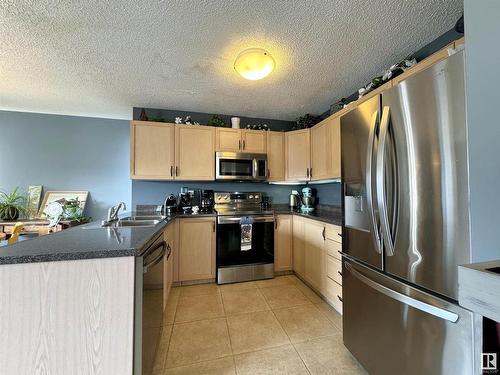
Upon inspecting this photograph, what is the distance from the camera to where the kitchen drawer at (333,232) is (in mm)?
2016

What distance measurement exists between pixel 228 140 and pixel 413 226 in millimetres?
2524

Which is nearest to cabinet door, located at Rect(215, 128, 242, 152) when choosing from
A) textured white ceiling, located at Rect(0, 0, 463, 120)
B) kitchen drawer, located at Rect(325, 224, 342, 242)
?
textured white ceiling, located at Rect(0, 0, 463, 120)

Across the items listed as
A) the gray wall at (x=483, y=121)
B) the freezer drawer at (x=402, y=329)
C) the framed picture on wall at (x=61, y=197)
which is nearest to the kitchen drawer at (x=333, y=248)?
the freezer drawer at (x=402, y=329)

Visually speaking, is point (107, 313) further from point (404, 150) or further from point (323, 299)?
point (323, 299)

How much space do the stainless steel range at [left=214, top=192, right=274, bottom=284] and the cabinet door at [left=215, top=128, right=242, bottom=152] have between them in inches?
37.7

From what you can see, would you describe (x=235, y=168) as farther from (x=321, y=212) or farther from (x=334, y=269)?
(x=334, y=269)

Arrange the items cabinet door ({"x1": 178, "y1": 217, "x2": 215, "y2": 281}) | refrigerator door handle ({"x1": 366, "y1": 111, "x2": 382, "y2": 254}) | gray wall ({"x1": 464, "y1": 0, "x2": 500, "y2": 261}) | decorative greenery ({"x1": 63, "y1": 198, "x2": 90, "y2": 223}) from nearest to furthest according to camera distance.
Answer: gray wall ({"x1": 464, "y1": 0, "x2": 500, "y2": 261})
refrigerator door handle ({"x1": 366, "y1": 111, "x2": 382, "y2": 254})
cabinet door ({"x1": 178, "y1": 217, "x2": 215, "y2": 281})
decorative greenery ({"x1": 63, "y1": 198, "x2": 90, "y2": 223})

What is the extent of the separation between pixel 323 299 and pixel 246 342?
3.50 ft

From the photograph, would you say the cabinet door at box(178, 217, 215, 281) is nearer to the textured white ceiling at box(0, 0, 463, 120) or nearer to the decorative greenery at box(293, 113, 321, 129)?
the textured white ceiling at box(0, 0, 463, 120)

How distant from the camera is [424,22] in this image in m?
1.58

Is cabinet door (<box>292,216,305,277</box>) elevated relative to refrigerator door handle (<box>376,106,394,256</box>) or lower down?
lower down

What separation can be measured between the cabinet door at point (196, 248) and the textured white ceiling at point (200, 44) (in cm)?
169

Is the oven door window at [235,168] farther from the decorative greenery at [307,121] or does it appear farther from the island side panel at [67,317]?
the island side panel at [67,317]

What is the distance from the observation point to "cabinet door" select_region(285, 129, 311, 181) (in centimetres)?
311
